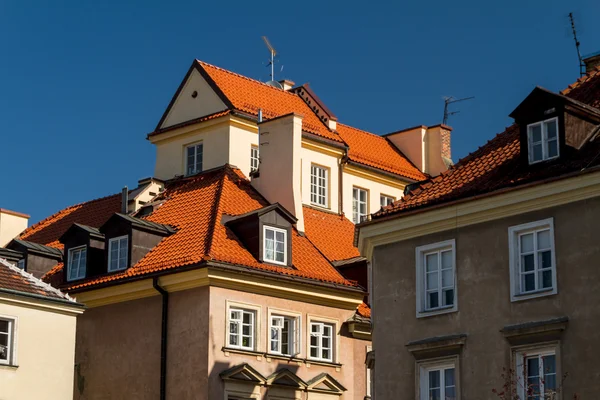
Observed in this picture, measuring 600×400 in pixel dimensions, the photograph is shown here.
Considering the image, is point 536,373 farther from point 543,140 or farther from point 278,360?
point 278,360

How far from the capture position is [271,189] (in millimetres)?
46375

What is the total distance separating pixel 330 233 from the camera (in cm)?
4762

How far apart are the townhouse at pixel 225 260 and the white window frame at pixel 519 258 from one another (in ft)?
38.6

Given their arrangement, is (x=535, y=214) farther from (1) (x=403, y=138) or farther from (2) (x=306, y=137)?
(1) (x=403, y=138)

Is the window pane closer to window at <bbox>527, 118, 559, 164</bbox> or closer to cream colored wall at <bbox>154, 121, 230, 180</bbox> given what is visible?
window at <bbox>527, 118, 559, 164</bbox>

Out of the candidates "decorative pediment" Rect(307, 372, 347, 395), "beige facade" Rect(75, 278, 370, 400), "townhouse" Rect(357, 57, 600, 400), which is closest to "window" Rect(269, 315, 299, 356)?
"beige facade" Rect(75, 278, 370, 400)

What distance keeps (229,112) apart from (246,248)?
7.45 metres

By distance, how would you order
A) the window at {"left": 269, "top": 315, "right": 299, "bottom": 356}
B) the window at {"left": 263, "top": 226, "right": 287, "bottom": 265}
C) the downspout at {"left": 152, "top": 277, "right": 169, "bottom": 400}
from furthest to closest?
the window at {"left": 263, "top": 226, "right": 287, "bottom": 265}
the window at {"left": 269, "top": 315, "right": 299, "bottom": 356}
the downspout at {"left": 152, "top": 277, "right": 169, "bottom": 400}

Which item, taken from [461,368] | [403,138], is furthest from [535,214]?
[403,138]

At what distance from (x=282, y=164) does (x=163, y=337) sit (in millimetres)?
8549

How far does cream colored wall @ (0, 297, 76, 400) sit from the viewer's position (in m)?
35.9

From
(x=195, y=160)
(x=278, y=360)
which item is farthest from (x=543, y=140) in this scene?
(x=195, y=160)

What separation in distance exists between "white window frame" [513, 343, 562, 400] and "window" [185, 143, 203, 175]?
834 inches

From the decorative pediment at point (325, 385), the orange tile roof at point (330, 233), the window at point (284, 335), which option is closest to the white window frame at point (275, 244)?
the window at point (284, 335)
